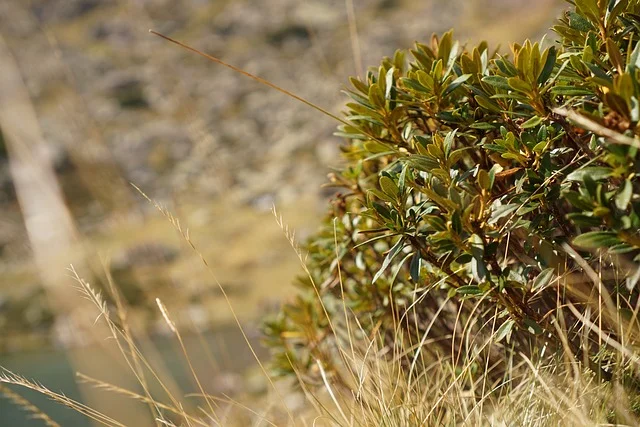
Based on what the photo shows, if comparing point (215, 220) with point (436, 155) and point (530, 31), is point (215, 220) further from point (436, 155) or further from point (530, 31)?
point (436, 155)

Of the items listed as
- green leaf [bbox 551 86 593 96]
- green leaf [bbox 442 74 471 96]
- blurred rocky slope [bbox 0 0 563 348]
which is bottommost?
green leaf [bbox 551 86 593 96]

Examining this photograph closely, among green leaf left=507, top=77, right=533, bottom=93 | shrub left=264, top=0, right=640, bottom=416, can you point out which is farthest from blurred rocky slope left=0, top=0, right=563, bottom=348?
green leaf left=507, top=77, right=533, bottom=93

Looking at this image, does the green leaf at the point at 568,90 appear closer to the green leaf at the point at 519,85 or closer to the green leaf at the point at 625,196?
the green leaf at the point at 519,85

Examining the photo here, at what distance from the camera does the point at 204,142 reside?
2.18 m

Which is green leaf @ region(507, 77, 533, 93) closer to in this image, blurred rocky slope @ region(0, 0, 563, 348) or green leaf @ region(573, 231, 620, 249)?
green leaf @ region(573, 231, 620, 249)

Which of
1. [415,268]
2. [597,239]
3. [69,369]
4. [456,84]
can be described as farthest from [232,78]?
[597,239]

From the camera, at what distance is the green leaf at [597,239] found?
0.83m

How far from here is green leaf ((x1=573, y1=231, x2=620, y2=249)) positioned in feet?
2.71

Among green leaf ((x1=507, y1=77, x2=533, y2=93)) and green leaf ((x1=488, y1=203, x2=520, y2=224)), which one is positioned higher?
green leaf ((x1=507, y1=77, x2=533, y2=93))

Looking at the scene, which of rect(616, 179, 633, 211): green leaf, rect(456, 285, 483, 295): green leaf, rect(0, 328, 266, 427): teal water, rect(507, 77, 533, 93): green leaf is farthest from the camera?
rect(0, 328, 266, 427): teal water

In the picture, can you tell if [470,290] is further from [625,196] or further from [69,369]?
[69,369]

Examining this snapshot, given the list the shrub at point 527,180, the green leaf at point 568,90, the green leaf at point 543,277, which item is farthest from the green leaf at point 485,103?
the green leaf at point 543,277

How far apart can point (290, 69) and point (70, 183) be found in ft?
55.6

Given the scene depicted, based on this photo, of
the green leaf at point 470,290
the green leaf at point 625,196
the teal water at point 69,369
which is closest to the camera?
the green leaf at point 625,196
